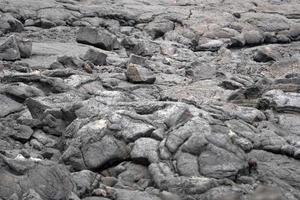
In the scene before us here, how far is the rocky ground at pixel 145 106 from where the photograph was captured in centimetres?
331

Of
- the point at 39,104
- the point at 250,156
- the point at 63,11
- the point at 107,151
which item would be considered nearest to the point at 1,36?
the point at 63,11

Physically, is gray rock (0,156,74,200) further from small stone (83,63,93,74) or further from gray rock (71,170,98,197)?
small stone (83,63,93,74)

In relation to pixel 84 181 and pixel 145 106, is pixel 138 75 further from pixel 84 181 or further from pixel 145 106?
pixel 84 181

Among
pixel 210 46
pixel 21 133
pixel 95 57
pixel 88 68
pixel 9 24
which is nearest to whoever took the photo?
pixel 21 133

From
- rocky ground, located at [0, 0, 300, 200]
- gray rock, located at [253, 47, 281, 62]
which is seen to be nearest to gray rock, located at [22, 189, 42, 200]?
rocky ground, located at [0, 0, 300, 200]

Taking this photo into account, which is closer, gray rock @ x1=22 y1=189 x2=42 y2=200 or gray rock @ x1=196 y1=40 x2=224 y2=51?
gray rock @ x1=22 y1=189 x2=42 y2=200

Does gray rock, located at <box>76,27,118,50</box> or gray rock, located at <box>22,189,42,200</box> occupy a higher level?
gray rock, located at <box>22,189,42,200</box>

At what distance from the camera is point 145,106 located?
4.34 m

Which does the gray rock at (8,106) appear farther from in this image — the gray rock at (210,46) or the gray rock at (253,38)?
the gray rock at (253,38)

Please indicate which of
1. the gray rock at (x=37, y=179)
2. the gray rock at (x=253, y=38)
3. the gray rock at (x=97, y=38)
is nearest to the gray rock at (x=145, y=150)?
the gray rock at (x=37, y=179)

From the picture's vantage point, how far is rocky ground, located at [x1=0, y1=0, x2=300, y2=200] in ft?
10.9

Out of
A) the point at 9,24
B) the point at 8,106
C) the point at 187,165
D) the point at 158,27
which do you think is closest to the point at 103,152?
the point at 187,165

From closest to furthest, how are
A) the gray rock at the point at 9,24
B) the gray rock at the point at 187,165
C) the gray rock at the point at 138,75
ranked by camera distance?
the gray rock at the point at 187,165 < the gray rock at the point at 138,75 < the gray rock at the point at 9,24

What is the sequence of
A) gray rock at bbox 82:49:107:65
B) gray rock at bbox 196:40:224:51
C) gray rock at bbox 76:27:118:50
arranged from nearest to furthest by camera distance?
1. gray rock at bbox 82:49:107:65
2. gray rock at bbox 76:27:118:50
3. gray rock at bbox 196:40:224:51
